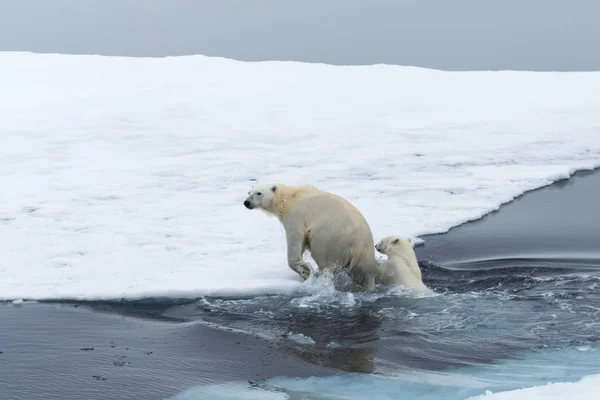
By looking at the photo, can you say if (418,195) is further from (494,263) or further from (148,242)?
(148,242)

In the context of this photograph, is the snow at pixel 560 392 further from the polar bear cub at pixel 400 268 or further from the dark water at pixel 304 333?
the polar bear cub at pixel 400 268

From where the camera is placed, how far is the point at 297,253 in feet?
20.1

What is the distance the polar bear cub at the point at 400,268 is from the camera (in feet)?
19.7

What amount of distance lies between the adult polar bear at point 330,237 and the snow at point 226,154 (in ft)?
0.83

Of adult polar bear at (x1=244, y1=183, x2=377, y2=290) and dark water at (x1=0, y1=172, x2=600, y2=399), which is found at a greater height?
adult polar bear at (x1=244, y1=183, x2=377, y2=290)

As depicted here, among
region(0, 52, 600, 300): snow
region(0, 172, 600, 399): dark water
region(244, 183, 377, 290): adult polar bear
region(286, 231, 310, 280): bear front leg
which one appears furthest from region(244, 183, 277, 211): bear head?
region(0, 172, 600, 399): dark water

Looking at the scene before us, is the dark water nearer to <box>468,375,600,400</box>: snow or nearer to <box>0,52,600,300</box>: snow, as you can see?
<box>0,52,600,300</box>: snow

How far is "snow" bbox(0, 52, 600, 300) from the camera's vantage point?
22.9 ft

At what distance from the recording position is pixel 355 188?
377 inches

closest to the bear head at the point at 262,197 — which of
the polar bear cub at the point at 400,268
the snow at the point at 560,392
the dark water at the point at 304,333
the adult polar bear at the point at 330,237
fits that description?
the adult polar bear at the point at 330,237

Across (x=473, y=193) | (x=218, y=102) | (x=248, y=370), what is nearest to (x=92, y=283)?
(x=248, y=370)

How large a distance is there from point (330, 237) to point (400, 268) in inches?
21.8

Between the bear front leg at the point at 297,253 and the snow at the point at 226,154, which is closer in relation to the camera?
the bear front leg at the point at 297,253

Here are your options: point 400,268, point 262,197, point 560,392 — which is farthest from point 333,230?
point 560,392
